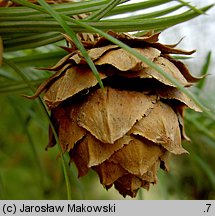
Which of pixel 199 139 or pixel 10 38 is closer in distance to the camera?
pixel 10 38

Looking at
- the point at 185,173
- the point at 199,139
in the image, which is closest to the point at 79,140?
the point at 199,139

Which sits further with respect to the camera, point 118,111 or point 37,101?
point 37,101

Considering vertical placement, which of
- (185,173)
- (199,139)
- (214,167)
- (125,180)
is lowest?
(185,173)

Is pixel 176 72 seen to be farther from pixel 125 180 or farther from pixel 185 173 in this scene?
pixel 185 173

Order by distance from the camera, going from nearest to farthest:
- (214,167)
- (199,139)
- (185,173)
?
(199,139) < (214,167) < (185,173)
